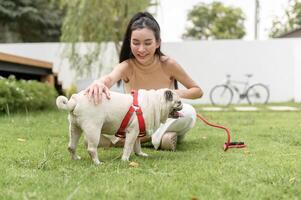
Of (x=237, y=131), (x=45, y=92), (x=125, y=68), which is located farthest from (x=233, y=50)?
(x=125, y=68)

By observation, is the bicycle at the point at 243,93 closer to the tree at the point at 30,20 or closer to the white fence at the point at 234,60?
the white fence at the point at 234,60

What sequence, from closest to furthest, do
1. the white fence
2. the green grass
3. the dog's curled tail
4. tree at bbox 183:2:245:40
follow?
the green grass, the dog's curled tail, the white fence, tree at bbox 183:2:245:40

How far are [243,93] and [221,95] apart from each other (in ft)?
2.17

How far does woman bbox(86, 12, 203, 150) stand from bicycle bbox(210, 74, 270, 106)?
9406 millimetres

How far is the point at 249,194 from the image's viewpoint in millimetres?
2135

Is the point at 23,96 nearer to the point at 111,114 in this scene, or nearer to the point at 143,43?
the point at 143,43

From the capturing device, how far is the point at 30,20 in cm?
1988

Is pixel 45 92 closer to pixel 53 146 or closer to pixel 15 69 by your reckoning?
pixel 15 69

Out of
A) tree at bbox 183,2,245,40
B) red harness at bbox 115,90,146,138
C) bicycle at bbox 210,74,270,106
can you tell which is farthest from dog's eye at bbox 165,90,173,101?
tree at bbox 183,2,245,40

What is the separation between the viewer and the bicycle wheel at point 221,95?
13212 mm

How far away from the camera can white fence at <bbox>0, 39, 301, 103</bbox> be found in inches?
530

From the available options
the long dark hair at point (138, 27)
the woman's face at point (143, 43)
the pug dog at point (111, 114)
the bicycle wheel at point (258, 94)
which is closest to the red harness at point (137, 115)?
the pug dog at point (111, 114)

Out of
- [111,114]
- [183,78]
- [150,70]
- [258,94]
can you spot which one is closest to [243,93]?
[258,94]

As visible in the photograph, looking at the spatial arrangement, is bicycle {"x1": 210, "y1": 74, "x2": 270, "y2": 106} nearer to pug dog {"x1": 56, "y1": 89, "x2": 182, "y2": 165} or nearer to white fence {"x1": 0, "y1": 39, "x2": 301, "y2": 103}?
white fence {"x1": 0, "y1": 39, "x2": 301, "y2": 103}
